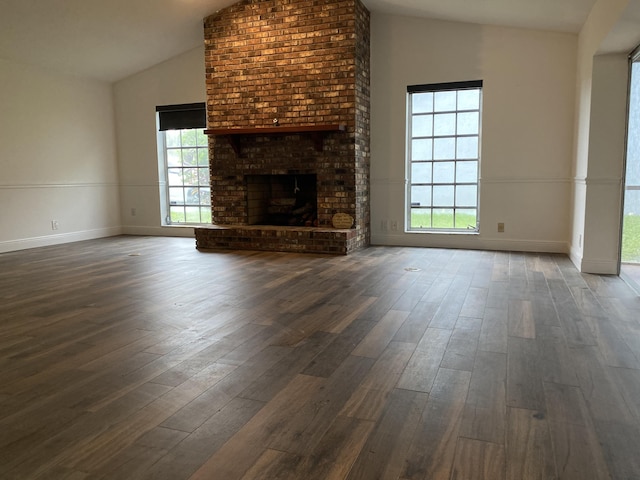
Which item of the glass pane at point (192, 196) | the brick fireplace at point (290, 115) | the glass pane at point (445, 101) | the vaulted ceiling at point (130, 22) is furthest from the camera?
the glass pane at point (192, 196)

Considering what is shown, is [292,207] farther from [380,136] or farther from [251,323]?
[251,323]

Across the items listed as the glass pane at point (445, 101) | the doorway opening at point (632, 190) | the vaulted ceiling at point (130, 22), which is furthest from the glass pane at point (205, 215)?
the doorway opening at point (632, 190)

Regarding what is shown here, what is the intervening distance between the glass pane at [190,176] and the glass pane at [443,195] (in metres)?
3.73

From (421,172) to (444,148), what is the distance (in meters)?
0.42

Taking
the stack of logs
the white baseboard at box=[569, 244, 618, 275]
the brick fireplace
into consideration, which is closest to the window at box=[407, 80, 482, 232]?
the brick fireplace

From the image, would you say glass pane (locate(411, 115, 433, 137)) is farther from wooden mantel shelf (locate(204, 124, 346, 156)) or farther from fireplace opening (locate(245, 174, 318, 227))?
fireplace opening (locate(245, 174, 318, 227))

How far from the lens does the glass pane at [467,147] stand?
6219mm

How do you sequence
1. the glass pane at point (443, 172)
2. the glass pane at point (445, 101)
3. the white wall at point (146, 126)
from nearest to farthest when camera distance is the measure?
the glass pane at point (445, 101) < the glass pane at point (443, 172) < the white wall at point (146, 126)

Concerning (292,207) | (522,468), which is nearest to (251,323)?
(522,468)

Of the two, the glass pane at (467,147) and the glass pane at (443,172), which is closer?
the glass pane at (467,147)

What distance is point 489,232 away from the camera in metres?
6.15

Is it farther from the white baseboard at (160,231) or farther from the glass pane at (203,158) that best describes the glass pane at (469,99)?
the white baseboard at (160,231)

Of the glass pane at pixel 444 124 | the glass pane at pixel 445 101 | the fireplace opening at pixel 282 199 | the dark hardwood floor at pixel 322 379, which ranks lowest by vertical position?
the dark hardwood floor at pixel 322 379

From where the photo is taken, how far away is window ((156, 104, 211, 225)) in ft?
24.9
